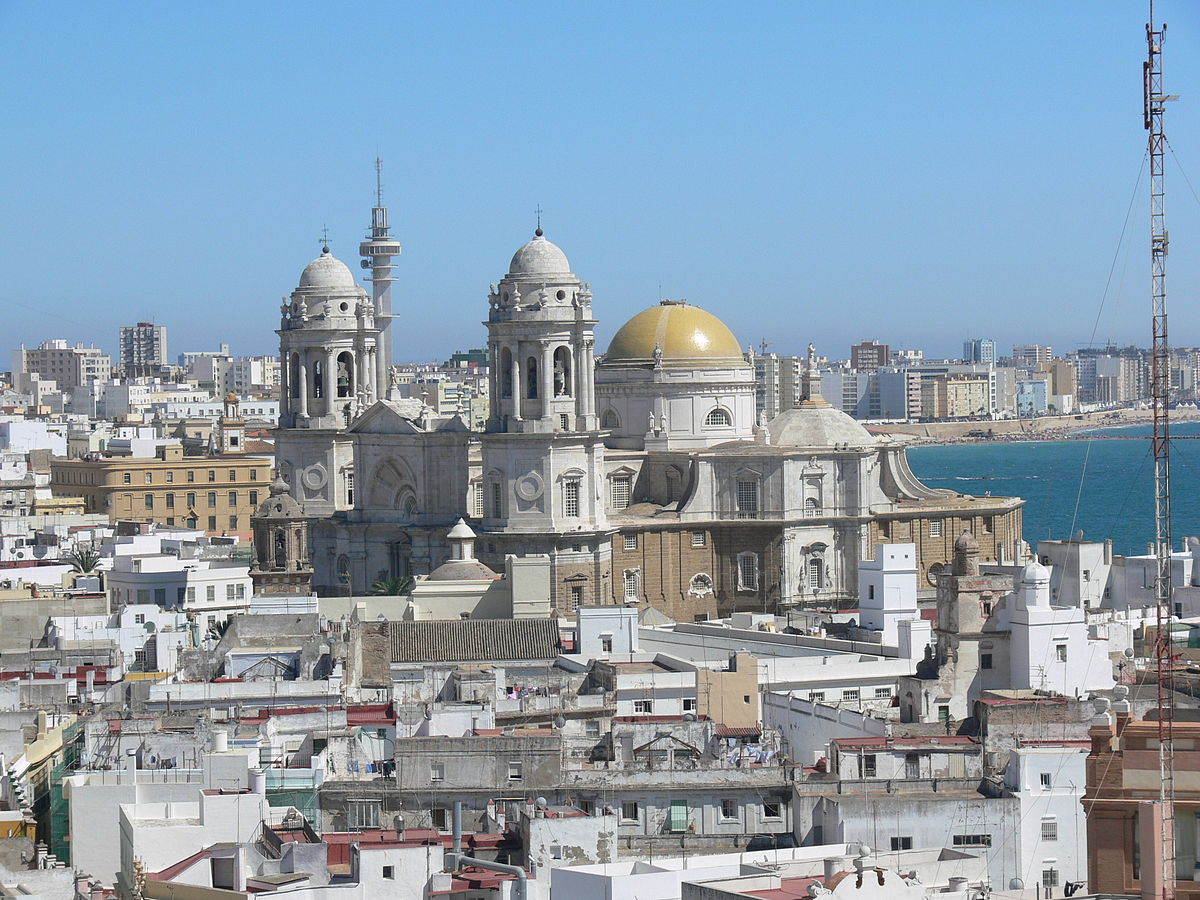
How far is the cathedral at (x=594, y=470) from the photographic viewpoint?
6031 centimetres

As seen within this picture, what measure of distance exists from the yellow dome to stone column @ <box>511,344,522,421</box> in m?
8.84

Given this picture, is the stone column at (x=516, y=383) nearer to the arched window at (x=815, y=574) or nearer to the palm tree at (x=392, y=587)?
the palm tree at (x=392, y=587)

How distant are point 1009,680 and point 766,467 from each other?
2474 cm

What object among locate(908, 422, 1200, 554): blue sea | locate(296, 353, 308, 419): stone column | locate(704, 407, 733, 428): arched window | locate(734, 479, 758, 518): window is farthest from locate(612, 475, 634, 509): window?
locate(908, 422, 1200, 554): blue sea

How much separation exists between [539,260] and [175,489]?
93.5 feet

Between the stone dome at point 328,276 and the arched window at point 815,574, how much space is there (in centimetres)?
1274

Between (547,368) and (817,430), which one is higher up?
(547,368)

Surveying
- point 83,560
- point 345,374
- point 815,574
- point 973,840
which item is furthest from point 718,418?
point 973,840

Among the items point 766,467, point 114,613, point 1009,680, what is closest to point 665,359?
point 766,467

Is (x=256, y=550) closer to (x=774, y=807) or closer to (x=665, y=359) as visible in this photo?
(x=665, y=359)

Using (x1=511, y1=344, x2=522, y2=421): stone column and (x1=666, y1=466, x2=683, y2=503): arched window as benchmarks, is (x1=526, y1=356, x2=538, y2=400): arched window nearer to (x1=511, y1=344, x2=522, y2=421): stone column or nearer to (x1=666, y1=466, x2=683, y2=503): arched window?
(x1=511, y1=344, x2=522, y2=421): stone column

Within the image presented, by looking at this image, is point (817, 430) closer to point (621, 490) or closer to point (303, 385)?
point (621, 490)

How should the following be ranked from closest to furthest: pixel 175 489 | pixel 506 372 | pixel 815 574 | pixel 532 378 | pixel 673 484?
pixel 532 378
pixel 506 372
pixel 815 574
pixel 673 484
pixel 175 489

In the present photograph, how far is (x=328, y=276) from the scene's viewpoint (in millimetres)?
66312
